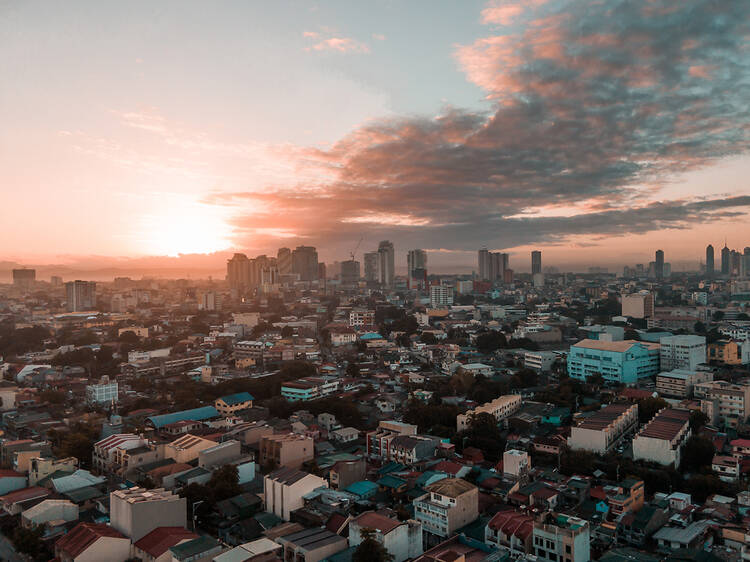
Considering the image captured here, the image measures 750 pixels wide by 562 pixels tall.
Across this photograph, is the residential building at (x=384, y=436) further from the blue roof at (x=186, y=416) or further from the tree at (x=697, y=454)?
the tree at (x=697, y=454)

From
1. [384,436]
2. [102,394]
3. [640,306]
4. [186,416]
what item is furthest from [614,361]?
[640,306]

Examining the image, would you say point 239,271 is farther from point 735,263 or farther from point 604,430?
point 735,263

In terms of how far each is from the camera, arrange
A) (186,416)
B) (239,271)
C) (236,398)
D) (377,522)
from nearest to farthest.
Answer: (377,522) < (186,416) < (236,398) < (239,271)

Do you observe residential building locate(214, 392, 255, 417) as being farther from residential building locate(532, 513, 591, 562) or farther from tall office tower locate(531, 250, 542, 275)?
tall office tower locate(531, 250, 542, 275)

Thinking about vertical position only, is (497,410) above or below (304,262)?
below

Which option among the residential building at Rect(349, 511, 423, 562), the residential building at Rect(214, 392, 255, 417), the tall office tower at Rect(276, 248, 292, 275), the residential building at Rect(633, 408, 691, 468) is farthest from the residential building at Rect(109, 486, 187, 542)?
the tall office tower at Rect(276, 248, 292, 275)

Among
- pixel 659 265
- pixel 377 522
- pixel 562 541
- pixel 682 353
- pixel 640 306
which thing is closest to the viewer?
pixel 562 541

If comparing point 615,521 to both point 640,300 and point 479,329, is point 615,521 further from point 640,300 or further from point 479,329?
point 640,300

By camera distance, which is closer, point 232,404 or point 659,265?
point 232,404
